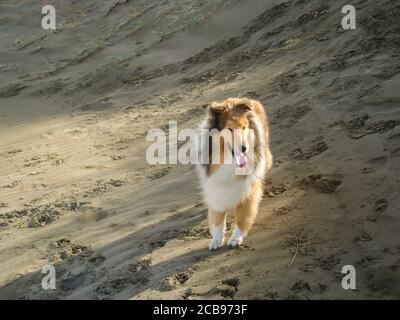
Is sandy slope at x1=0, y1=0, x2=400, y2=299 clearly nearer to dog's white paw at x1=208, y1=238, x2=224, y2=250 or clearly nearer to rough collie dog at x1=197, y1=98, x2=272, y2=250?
dog's white paw at x1=208, y1=238, x2=224, y2=250

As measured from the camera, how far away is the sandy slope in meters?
4.39

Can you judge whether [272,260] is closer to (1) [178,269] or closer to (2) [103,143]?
(1) [178,269]

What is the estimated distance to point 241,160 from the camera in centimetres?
435

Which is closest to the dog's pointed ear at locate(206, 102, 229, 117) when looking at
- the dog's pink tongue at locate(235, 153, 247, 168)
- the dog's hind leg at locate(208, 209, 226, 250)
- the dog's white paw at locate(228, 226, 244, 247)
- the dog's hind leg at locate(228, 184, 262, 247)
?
the dog's pink tongue at locate(235, 153, 247, 168)

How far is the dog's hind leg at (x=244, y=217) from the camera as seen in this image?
465cm

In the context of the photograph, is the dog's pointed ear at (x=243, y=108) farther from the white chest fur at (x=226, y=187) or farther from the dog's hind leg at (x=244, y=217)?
the dog's hind leg at (x=244, y=217)

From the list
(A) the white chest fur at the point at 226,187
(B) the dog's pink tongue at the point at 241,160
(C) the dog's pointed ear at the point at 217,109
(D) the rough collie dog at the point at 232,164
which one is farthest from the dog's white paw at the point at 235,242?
(C) the dog's pointed ear at the point at 217,109

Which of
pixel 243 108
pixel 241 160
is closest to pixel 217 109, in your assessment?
pixel 243 108

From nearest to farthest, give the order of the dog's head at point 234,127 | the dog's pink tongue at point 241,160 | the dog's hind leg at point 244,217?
the dog's head at point 234,127 < the dog's pink tongue at point 241,160 < the dog's hind leg at point 244,217

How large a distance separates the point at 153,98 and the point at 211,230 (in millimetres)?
4727

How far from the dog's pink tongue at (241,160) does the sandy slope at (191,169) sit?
30.8 inches

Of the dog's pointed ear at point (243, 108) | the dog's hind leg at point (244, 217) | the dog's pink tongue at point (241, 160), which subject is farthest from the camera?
the dog's hind leg at point (244, 217)

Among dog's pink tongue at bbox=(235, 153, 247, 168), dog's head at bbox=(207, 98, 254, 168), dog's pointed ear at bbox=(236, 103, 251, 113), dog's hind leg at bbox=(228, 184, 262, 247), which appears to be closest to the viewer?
Result: dog's head at bbox=(207, 98, 254, 168)

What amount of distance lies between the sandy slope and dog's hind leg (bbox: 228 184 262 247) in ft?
0.38
